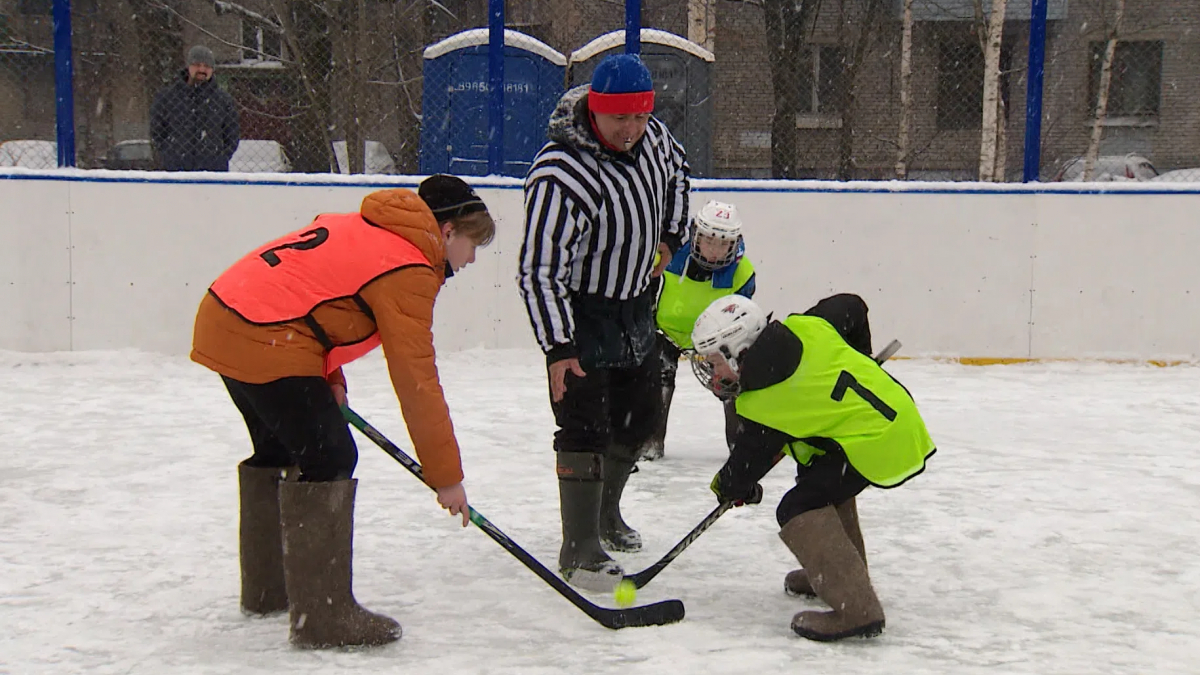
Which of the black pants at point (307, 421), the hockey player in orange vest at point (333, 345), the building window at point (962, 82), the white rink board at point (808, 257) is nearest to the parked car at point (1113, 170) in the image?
the white rink board at point (808, 257)

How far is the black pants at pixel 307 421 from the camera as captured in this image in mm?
2924

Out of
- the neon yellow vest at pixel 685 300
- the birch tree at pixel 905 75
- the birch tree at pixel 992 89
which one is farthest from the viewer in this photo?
the birch tree at pixel 905 75

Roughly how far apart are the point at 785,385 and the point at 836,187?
15.1ft

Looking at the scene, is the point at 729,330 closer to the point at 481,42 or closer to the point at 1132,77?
the point at 481,42

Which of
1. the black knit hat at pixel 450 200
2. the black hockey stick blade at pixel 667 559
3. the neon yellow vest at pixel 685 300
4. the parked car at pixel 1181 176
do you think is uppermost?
the parked car at pixel 1181 176

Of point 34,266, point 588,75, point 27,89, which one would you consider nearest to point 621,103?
point 34,266

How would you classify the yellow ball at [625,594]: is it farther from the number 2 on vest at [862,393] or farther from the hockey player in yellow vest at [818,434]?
the number 2 on vest at [862,393]

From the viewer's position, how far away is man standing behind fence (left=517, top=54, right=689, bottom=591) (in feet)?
11.4

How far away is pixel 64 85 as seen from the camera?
7309 mm

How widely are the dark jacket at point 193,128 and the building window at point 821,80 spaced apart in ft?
11.6

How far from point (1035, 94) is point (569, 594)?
17.3ft

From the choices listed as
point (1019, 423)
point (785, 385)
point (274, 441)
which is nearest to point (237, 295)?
point (274, 441)

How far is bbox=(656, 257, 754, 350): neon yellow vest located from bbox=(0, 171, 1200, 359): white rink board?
2.76 meters

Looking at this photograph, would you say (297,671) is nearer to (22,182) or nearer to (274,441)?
(274,441)
